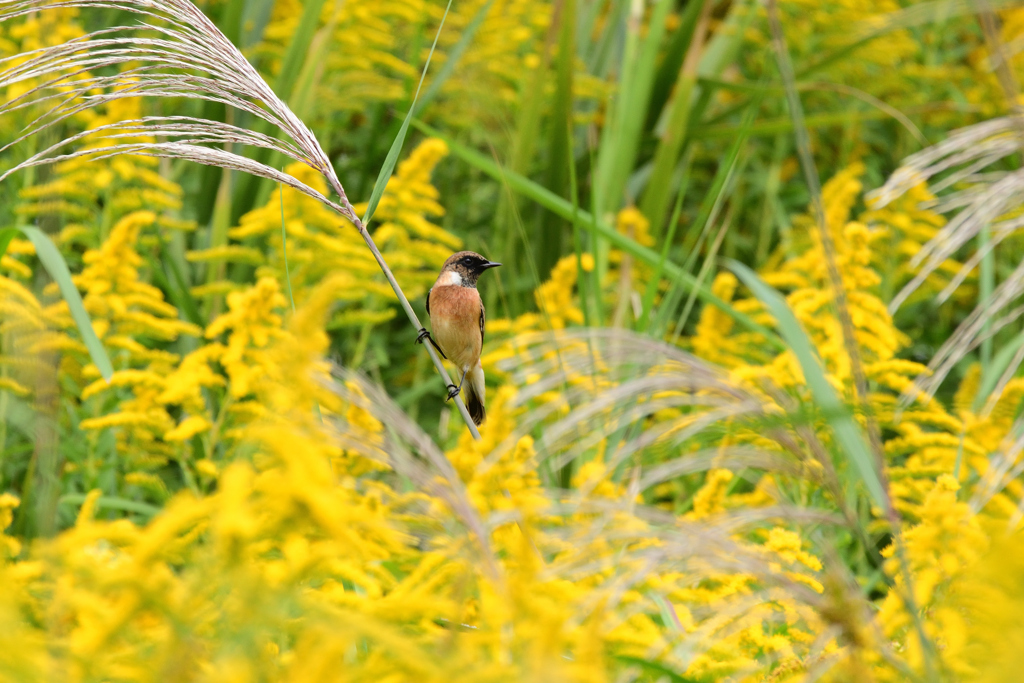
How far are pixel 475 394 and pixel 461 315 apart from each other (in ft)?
1.35

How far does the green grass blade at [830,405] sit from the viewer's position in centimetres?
132

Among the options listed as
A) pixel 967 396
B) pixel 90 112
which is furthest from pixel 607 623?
pixel 90 112

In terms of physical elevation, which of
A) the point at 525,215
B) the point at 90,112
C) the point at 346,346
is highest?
the point at 90,112

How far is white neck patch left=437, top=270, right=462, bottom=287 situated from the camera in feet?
12.0

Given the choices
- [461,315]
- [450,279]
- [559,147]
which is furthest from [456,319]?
[559,147]

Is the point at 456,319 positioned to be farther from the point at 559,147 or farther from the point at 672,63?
the point at 672,63

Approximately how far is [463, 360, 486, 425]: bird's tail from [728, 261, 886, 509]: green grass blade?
62.0 inches

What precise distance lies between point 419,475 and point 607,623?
1.00ft

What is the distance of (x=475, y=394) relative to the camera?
3.81m

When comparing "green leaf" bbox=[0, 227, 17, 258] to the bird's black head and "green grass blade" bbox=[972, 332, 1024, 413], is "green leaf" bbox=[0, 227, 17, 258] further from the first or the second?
"green grass blade" bbox=[972, 332, 1024, 413]

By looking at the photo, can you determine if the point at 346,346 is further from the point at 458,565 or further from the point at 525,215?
the point at 458,565

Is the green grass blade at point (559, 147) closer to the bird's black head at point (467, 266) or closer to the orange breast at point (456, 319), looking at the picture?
the bird's black head at point (467, 266)

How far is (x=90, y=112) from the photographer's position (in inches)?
156

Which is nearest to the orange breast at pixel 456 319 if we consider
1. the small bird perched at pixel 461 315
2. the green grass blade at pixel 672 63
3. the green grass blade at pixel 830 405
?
the small bird perched at pixel 461 315
